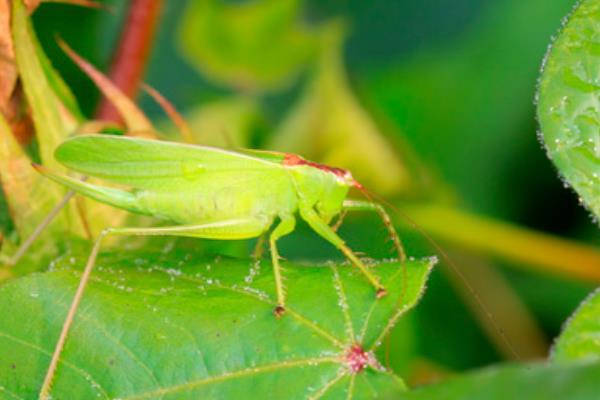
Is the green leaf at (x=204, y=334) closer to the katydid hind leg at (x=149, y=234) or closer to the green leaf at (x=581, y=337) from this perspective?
the katydid hind leg at (x=149, y=234)

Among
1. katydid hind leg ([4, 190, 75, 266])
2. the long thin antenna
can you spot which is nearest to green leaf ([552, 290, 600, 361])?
the long thin antenna

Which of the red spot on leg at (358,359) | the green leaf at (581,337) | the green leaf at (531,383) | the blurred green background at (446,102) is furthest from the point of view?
the blurred green background at (446,102)

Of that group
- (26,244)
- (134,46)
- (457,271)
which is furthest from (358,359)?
(134,46)

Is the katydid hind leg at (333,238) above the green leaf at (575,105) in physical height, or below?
below

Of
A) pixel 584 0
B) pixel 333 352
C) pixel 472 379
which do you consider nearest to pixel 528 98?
pixel 584 0

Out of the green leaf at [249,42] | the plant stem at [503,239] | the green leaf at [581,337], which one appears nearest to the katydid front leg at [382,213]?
the green leaf at [581,337]

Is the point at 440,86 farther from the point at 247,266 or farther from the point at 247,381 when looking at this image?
the point at 247,381
